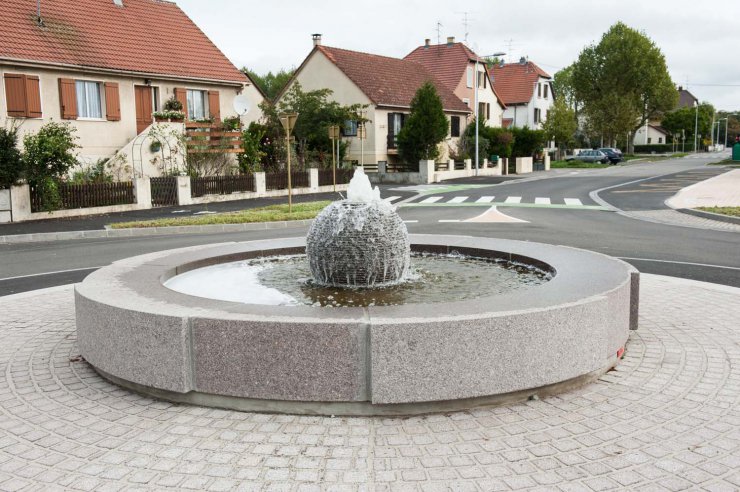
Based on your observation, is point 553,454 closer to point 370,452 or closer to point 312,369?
point 370,452

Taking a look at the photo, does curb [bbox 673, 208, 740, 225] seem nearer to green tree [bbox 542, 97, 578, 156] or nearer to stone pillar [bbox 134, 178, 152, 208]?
stone pillar [bbox 134, 178, 152, 208]

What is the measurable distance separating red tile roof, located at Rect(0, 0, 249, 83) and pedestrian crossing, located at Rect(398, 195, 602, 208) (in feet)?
43.9

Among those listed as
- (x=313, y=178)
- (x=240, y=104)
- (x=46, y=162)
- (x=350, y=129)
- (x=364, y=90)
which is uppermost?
(x=364, y=90)

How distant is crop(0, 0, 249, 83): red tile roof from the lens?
2766 centimetres

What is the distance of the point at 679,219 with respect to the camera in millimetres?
20344

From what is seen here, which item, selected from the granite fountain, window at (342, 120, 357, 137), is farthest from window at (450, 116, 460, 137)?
the granite fountain

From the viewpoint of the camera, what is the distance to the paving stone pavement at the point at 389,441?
4043 mm

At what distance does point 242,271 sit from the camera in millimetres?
8695

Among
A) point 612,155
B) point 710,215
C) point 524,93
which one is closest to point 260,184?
point 710,215

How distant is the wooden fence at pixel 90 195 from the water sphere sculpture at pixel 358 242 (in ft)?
58.6

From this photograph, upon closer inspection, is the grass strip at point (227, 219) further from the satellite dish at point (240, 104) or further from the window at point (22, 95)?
the satellite dish at point (240, 104)

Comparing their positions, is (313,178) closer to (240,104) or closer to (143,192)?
(240,104)

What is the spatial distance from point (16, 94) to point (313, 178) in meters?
13.4

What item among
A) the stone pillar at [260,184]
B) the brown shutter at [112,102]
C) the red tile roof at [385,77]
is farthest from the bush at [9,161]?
the red tile roof at [385,77]
